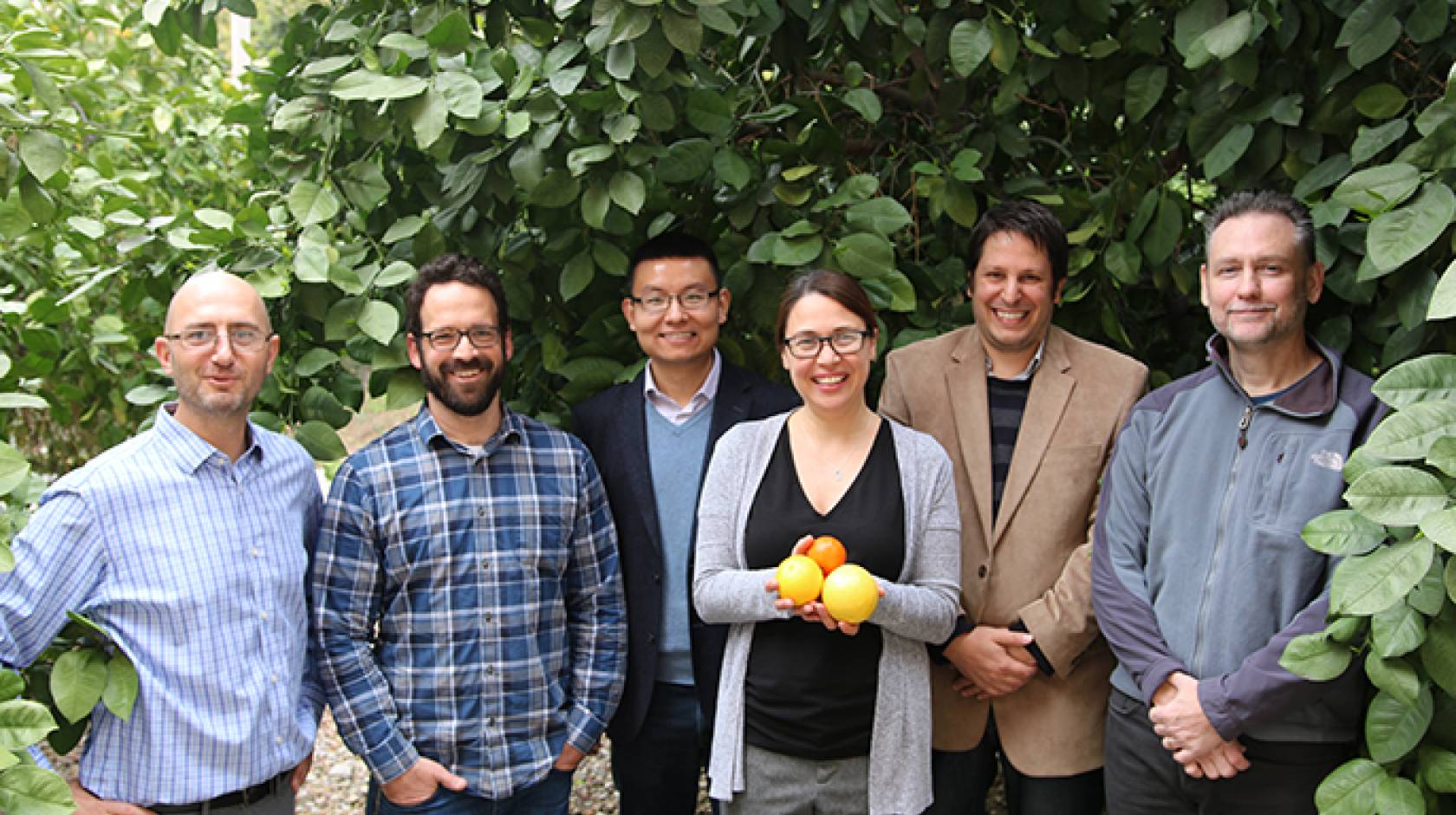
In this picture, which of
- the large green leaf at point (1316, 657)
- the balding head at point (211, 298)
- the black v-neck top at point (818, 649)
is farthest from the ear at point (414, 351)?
the large green leaf at point (1316, 657)

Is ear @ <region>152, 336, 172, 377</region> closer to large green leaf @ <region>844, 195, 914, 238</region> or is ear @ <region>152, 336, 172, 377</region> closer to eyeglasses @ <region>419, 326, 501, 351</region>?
eyeglasses @ <region>419, 326, 501, 351</region>

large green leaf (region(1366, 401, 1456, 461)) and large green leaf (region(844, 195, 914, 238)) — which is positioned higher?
large green leaf (region(844, 195, 914, 238))

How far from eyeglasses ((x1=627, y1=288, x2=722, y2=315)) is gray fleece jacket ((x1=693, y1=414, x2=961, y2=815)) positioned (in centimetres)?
41

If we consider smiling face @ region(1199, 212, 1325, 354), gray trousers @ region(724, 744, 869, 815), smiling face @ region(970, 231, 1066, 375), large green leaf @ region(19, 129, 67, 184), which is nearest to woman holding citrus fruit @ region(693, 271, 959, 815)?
gray trousers @ region(724, 744, 869, 815)

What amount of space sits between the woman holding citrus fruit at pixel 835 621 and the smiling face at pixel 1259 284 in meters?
0.55

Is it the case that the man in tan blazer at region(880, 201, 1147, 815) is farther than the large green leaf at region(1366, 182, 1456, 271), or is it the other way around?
the man in tan blazer at region(880, 201, 1147, 815)

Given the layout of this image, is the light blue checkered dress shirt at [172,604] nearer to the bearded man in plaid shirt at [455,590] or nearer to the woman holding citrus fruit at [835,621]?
the bearded man in plaid shirt at [455,590]

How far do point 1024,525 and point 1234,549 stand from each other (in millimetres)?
406

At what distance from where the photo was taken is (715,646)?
2330 millimetres

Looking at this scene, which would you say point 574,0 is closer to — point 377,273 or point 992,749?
point 377,273

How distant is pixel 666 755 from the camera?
240 centimetres

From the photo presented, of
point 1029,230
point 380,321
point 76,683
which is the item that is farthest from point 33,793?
point 1029,230

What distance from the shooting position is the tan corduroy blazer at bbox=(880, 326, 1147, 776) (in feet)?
7.43

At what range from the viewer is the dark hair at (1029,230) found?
233 centimetres
